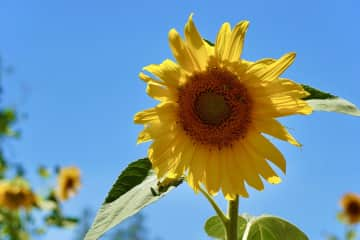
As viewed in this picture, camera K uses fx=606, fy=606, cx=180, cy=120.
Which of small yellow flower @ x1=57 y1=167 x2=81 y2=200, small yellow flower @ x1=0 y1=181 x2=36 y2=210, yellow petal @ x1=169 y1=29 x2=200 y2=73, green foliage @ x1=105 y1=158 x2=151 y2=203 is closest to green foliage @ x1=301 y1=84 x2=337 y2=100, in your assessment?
yellow petal @ x1=169 y1=29 x2=200 y2=73

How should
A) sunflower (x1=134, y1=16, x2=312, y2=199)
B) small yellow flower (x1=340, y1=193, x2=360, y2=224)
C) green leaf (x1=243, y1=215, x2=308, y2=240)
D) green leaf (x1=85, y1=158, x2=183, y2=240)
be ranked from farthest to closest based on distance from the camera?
small yellow flower (x1=340, y1=193, x2=360, y2=224) < green leaf (x1=243, y1=215, x2=308, y2=240) < sunflower (x1=134, y1=16, x2=312, y2=199) < green leaf (x1=85, y1=158, x2=183, y2=240)

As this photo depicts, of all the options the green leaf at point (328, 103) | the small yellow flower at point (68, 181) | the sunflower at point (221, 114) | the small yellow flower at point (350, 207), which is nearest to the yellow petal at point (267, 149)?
the sunflower at point (221, 114)

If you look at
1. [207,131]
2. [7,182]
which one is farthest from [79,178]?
[207,131]

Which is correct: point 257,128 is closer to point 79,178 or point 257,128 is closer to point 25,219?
point 25,219

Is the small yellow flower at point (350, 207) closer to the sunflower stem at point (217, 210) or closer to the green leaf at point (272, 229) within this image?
the green leaf at point (272, 229)

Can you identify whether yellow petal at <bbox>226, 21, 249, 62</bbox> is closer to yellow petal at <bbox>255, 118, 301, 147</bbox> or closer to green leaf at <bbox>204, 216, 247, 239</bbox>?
yellow petal at <bbox>255, 118, 301, 147</bbox>
